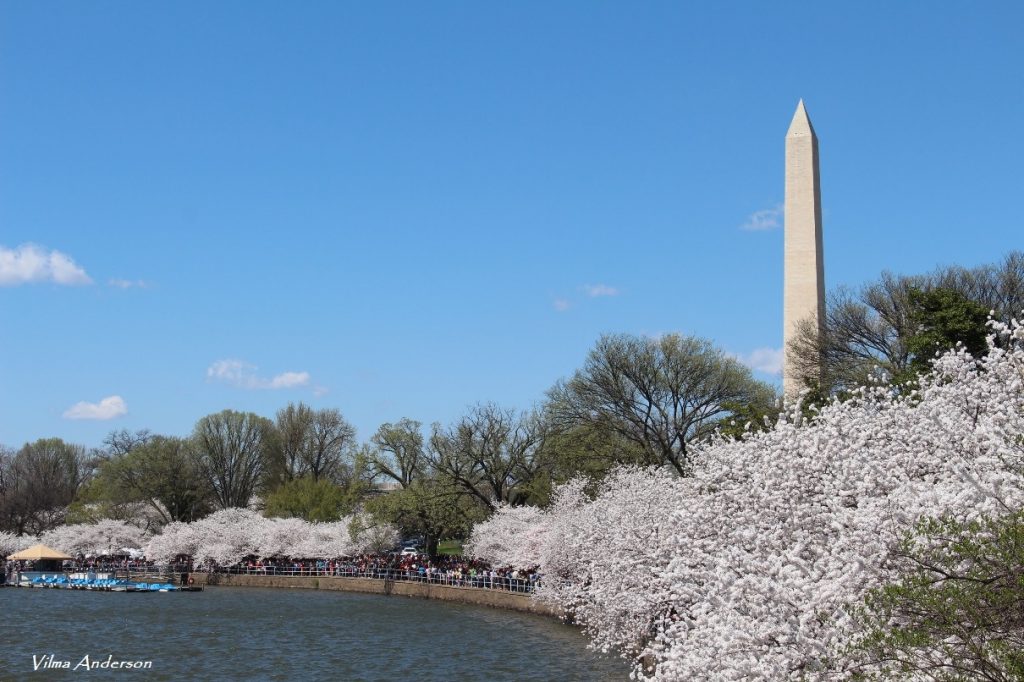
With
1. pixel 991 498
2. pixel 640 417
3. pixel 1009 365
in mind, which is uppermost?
pixel 640 417

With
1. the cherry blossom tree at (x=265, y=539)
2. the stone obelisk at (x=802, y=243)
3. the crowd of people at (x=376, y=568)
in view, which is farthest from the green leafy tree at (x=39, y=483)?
the stone obelisk at (x=802, y=243)

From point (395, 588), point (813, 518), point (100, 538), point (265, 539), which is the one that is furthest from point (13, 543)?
point (813, 518)

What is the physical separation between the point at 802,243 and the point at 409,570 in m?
26.7

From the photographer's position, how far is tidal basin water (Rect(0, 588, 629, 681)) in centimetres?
2741

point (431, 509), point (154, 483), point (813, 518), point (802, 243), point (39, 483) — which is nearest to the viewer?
point (813, 518)

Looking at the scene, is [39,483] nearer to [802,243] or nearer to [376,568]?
[376,568]

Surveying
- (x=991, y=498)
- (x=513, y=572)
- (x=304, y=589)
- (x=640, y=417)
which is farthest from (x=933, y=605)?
(x=304, y=589)

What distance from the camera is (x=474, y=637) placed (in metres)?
34.6

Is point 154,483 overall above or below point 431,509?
above

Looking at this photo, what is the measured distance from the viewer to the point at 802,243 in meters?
39.7

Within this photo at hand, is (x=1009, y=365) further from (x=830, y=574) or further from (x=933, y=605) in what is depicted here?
(x=933, y=605)

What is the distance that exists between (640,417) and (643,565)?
27.9m

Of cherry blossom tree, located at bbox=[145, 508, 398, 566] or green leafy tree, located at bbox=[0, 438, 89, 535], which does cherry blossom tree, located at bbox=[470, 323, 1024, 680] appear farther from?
green leafy tree, located at bbox=[0, 438, 89, 535]

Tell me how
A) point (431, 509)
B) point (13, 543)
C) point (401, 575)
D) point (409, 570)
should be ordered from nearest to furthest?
point (409, 570), point (401, 575), point (431, 509), point (13, 543)
